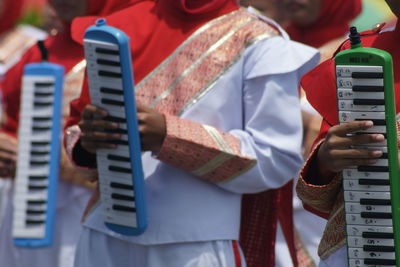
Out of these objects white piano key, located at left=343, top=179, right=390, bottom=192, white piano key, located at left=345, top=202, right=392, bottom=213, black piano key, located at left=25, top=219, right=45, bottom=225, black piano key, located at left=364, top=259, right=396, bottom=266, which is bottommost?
black piano key, located at left=364, top=259, right=396, bottom=266

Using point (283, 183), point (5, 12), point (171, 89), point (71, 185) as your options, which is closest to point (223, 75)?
point (171, 89)

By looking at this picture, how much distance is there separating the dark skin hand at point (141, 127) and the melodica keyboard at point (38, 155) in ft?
2.86

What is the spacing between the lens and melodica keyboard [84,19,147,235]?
11.9ft

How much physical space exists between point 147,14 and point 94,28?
1.90ft

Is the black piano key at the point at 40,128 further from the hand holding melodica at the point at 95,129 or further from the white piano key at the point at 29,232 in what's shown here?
the hand holding melodica at the point at 95,129

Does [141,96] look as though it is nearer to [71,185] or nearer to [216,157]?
[216,157]

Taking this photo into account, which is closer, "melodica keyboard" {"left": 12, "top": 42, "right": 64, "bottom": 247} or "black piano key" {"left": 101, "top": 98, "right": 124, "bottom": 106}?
"black piano key" {"left": 101, "top": 98, "right": 124, "bottom": 106}

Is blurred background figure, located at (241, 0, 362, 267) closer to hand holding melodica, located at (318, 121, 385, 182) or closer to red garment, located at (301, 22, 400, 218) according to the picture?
red garment, located at (301, 22, 400, 218)

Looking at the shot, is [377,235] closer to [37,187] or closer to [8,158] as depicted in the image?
[37,187]

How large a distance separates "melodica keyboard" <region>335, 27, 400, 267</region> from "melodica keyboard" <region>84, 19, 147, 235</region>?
0.89 m

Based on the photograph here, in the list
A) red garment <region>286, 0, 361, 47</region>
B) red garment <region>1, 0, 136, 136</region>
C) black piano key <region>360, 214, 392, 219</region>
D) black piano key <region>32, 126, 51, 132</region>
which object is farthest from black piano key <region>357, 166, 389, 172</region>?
red garment <region>286, 0, 361, 47</region>

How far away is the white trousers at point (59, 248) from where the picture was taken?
5.24 m

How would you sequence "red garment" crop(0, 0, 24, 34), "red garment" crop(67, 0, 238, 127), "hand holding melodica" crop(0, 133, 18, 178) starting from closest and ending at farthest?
1. "red garment" crop(67, 0, 238, 127)
2. "hand holding melodica" crop(0, 133, 18, 178)
3. "red garment" crop(0, 0, 24, 34)

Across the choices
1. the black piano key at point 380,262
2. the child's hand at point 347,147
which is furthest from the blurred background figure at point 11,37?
the black piano key at point 380,262
